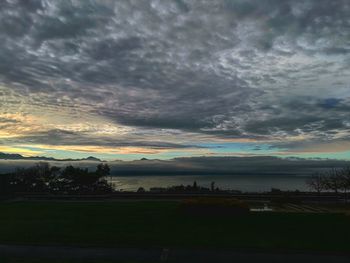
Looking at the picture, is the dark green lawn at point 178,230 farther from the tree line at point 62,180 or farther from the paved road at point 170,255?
the tree line at point 62,180

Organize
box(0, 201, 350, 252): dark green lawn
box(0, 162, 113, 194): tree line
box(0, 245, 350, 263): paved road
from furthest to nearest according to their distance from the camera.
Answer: box(0, 162, 113, 194): tree line, box(0, 201, 350, 252): dark green lawn, box(0, 245, 350, 263): paved road

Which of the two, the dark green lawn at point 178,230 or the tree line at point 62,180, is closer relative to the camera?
the dark green lawn at point 178,230

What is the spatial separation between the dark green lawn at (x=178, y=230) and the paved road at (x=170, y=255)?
0.67m

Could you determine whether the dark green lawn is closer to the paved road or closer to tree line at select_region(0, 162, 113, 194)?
the paved road

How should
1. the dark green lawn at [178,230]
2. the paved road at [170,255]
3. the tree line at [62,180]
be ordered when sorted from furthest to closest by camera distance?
the tree line at [62,180]
the dark green lawn at [178,230]
the paved road at [170,255]

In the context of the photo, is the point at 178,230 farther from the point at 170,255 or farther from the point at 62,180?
the point at 62,180

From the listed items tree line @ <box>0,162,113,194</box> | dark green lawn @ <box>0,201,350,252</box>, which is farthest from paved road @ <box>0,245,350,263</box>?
tree line @ <box>0,162,113,194</box>

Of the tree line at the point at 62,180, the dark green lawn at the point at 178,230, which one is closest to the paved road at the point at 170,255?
the dark green lawn at the point at 178,230

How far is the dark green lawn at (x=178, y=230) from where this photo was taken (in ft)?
44.1

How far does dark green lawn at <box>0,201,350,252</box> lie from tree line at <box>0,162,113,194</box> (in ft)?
72.5

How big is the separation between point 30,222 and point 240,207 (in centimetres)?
1035

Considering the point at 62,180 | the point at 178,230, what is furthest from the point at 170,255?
the point at 62,180

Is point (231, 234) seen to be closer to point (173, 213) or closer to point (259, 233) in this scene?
point (259, 233)

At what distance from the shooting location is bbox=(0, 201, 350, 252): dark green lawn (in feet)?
44.1
